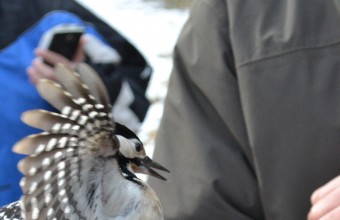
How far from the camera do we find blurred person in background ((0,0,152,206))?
7.07 ft

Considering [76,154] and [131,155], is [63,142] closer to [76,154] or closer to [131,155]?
[76,154]

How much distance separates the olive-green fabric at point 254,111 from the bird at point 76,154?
23 cm

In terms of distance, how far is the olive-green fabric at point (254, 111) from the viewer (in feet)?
5.29

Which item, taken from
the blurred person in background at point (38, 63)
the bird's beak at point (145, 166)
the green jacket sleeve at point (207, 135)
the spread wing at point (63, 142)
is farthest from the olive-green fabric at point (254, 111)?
the blurred person in background at point (38, 63)

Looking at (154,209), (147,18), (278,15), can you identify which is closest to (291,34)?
(278,15)

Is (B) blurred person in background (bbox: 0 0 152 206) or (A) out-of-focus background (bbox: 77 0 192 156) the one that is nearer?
(B) blurred person in background (bbox: 0 0 152 206)

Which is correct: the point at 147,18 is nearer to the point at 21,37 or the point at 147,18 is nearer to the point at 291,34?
the point at 21,37

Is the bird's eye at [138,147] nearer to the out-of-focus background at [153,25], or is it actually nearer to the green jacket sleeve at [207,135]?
the green jacket sleeve at [207,135]

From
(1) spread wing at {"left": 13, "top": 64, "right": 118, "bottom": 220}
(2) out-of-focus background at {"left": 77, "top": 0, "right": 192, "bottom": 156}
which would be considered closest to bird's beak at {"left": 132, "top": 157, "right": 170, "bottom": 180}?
(1) spread wing at {"left": 13, "top": 64, "right": 118, "bottom": 220}

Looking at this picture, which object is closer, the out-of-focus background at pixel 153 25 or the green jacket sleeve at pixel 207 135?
the green jacket sleeve at pixel 207 135

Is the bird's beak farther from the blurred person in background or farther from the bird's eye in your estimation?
the blurred person in background

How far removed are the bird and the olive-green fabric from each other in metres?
0.23

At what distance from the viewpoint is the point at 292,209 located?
163 cm

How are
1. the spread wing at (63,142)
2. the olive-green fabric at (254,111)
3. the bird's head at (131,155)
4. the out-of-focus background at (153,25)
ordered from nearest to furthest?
the spread wing at (63,142) → the bird's head at (131,155) → the olive-green fabric at (254,111) → the out-of-focus background at (153,25)
